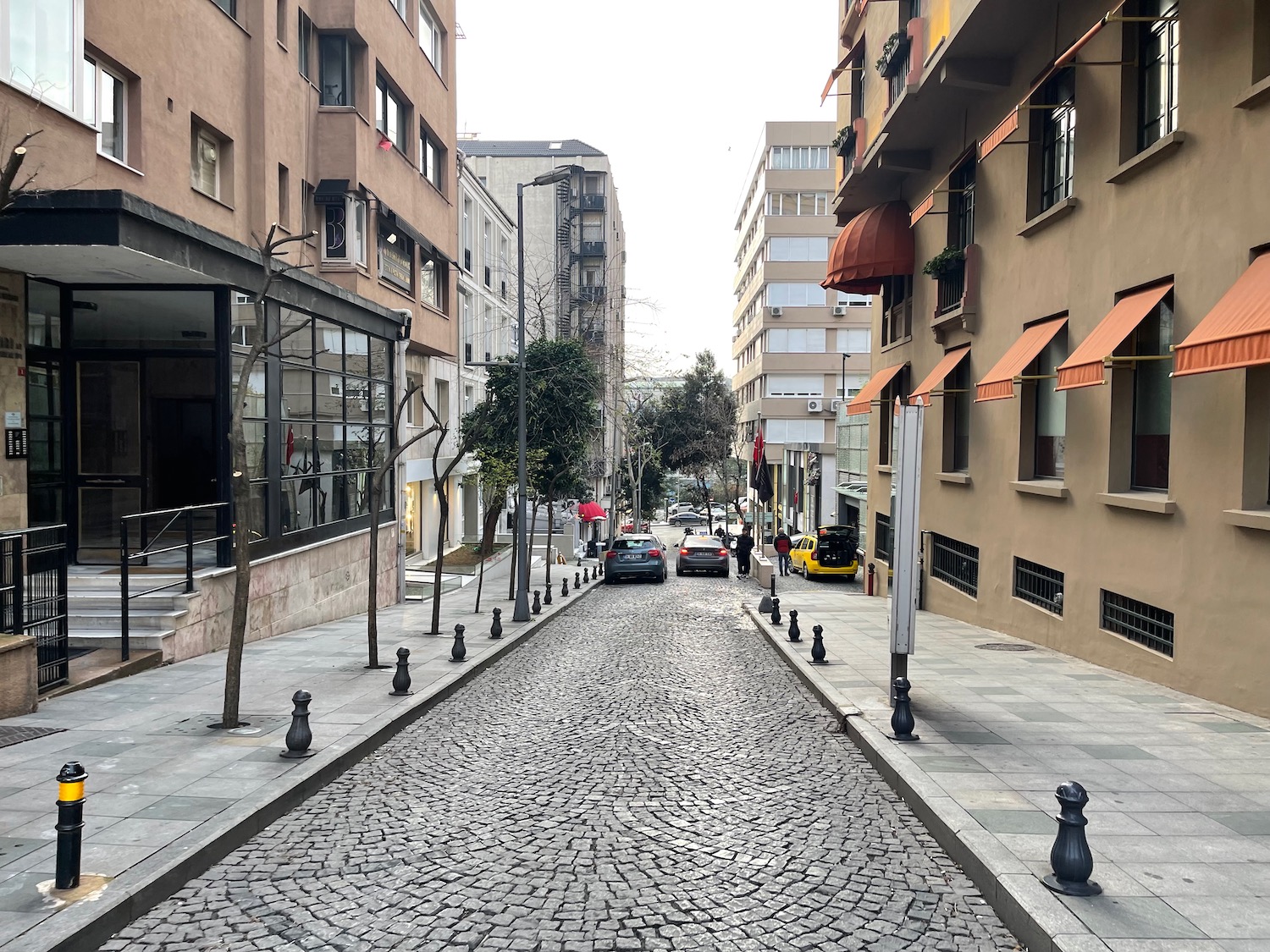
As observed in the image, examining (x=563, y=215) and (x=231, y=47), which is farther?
(x=563, y=215)

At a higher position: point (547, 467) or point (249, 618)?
point (547, 467)

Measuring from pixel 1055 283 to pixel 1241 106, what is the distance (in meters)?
4.91

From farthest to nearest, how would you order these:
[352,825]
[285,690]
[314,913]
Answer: [285,690]
[352,825]
[314,913]

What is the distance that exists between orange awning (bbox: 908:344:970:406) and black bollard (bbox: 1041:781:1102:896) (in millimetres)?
13639

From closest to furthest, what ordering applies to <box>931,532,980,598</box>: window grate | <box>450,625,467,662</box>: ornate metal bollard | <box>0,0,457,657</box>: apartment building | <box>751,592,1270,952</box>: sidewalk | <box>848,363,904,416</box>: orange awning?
<box>751,592,1270,952</box>: sidewalk → <box>0,0,457,657</box>: apartment building → <box>450,625,467,662</box>: ornate metal bollard → <box>931,532,980,598</box>: window grate → <box>848,363,904,416</box>: orange awning

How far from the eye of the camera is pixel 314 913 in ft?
16.8

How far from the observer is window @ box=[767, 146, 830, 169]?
187 ft

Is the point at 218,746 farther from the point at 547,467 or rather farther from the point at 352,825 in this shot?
the point at 547,467

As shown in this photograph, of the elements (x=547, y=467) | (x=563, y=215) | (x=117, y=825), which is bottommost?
(x=117, y=825)

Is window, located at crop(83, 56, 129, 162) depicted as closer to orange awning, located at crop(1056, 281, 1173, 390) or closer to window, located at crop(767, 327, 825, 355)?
orange awning, located at crop(1056, 281, 1173, 390)

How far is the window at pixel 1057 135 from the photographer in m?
13.8

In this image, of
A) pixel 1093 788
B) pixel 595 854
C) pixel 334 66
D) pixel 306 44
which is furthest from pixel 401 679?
pixel 334 66

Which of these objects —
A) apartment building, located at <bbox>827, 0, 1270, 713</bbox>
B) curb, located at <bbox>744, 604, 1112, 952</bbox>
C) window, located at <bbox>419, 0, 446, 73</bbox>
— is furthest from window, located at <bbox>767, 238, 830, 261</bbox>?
curb, located at <bbox>744, 604, 1112, 952</bbox>

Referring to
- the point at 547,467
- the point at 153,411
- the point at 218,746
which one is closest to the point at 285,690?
the point at 218,746
